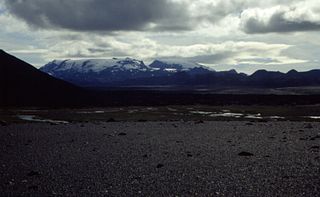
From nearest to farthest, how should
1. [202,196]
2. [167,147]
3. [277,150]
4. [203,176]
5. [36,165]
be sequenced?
[202,196]
[203,176]
[36,165]
[277,150]
[167,147]

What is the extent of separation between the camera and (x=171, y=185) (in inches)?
832

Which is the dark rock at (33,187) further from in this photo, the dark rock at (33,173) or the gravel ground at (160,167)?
the dark rock at (33,173)

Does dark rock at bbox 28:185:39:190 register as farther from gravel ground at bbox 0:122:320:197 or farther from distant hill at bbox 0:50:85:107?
distant hill at bbox 0:50:85:107

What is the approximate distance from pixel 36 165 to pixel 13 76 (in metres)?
155

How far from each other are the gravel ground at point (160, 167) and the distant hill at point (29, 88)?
11719cm

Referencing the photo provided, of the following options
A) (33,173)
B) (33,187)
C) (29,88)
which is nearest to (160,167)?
(33,173)

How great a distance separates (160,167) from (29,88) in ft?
506

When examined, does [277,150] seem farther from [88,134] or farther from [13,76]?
[13,76]

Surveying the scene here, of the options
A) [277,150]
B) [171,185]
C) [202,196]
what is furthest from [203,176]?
[277,150]

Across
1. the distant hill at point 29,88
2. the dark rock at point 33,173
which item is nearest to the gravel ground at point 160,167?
the dark rock at point 33,173

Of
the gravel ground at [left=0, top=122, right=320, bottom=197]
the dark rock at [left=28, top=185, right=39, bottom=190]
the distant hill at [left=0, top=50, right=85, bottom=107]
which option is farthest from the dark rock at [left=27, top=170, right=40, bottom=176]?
the distant hill at [left=0, top=50, right=85, bottom=107]

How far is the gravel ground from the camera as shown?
20.2m

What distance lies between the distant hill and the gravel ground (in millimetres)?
117191

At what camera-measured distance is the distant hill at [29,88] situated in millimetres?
155250
